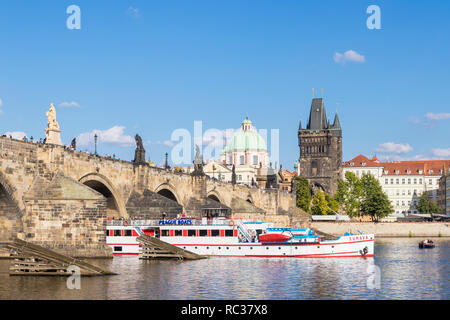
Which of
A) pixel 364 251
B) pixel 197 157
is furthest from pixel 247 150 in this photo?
pixel 364 251

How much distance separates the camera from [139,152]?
2272 inches

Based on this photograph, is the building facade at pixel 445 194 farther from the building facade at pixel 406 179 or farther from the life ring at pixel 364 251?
the life ring at pixel 364 251

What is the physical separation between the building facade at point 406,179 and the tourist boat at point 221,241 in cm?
11820

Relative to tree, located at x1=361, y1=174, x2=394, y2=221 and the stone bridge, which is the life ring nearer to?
the stone bridge

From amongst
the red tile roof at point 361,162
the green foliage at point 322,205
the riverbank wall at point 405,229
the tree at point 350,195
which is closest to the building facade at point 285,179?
the red tile roof at point 361,162

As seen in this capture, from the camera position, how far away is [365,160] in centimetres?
17450

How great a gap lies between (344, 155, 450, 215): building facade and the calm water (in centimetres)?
12323

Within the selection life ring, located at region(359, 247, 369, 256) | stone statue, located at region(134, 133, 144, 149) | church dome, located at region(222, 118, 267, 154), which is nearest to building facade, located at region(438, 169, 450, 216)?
church dome, located at region(222, 118, 267, 154)

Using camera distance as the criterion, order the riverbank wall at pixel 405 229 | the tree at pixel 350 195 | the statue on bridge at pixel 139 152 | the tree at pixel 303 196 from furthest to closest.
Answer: the tree at pixel 350 195
the tree at pixel 303 196
the riverbank wall at pixel 405 229
the statue on bridge at pixel 139 152

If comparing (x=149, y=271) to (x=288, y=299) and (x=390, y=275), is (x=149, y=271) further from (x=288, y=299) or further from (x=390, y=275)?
(x=390, y=275)

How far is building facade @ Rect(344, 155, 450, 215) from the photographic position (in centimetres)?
16688

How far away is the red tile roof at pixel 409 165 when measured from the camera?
6668 inches
